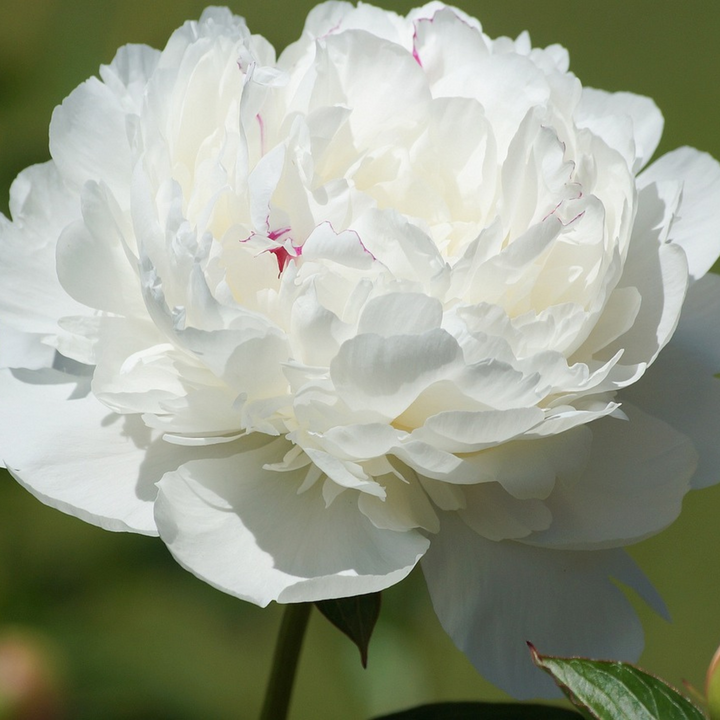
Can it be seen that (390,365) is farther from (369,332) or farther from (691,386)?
(691,386)

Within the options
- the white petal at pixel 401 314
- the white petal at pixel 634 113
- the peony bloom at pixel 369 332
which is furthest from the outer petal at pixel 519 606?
the white petal at pixel 634 113

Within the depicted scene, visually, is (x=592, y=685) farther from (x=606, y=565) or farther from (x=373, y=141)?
(x=373, y=141)

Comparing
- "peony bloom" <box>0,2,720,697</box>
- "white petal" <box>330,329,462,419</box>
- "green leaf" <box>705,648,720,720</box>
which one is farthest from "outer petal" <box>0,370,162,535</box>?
"green leaf" <box>705,648,720,720</box>

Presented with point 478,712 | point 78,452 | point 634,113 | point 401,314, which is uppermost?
point 634,113

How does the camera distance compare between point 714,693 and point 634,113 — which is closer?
point 714,693

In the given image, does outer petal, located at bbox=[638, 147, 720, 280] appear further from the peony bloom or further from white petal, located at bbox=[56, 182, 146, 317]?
white petal, located at bbox=[56, 182, 146, 317]

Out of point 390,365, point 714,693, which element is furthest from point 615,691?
point 390,365

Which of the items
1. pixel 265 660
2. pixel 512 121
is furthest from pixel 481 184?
pixel 265 660

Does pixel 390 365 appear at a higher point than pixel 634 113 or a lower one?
lower
